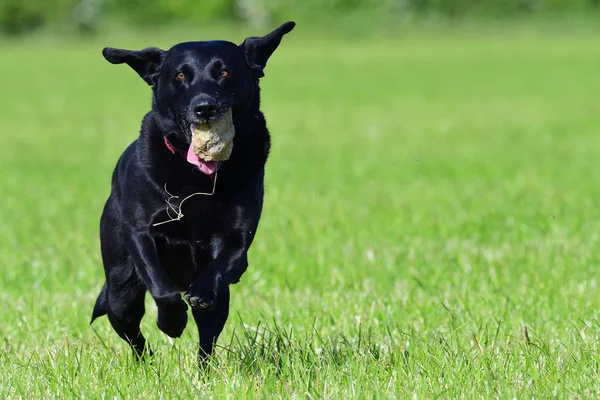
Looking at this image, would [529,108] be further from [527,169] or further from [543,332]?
[543,332]

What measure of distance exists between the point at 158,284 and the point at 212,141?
59cm

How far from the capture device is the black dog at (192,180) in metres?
3.92

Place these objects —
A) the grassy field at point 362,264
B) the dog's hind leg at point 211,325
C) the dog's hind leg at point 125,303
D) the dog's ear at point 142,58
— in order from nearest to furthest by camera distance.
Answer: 1. the grassy field at point 362,264
2. the dog's ear at point 142,58
3. the dog's hind leg at point 211,325
4. the dog's hind leg at point 125,303

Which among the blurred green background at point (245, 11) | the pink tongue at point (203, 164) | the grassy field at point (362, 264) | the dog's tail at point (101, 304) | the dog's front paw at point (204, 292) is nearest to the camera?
the dog's front paw at point (204, 292)

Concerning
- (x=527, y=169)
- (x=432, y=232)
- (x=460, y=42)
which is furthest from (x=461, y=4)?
(x=432, y=232)

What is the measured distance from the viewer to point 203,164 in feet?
13.1

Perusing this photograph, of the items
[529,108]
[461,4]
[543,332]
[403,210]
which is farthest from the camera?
[461,4]

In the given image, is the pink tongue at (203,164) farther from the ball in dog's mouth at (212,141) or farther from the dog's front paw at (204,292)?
the dog's front paw at (204,292)

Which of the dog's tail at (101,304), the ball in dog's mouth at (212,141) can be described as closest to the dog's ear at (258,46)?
the ball in dog's mouth at (212,141)

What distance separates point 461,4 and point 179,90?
72.3 metres

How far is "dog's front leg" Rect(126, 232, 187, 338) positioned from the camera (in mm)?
3861

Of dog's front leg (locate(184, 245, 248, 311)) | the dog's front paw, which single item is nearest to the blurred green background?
dog's front leg (locate(184, 245, 248, 311))

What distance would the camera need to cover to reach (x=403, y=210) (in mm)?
9562

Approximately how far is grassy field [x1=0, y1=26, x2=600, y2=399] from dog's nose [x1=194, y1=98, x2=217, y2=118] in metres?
0.96
